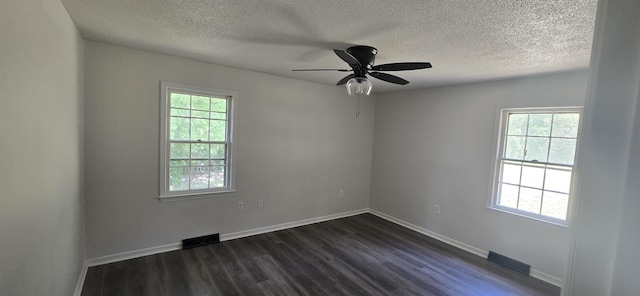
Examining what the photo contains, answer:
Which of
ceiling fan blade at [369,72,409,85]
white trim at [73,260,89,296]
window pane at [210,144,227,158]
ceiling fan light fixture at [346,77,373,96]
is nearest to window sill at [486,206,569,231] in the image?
ceiling fan blade at [369,72,409,85]

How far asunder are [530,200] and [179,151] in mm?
4293

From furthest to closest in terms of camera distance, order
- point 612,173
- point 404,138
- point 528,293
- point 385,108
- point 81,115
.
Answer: point 385,108
point 404,138
point 528,293
point 81,115
point 612,173

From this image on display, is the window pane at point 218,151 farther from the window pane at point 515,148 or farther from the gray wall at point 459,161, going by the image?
the window pane at point 515,148

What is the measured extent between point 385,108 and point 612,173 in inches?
187

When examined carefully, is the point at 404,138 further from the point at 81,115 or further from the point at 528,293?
the point at 81,115

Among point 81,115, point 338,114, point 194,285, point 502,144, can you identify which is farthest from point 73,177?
point 502,144

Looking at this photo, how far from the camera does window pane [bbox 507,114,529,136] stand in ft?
11.1

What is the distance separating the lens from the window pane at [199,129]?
3.43 meters

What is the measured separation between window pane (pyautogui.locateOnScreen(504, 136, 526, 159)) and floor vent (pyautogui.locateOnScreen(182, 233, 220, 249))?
3.91 metres

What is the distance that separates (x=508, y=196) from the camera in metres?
3.51

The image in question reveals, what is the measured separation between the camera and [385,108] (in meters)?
5.00

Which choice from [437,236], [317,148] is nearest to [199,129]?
[317,148]

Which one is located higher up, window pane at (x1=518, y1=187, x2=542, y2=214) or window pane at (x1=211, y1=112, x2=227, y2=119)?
window pane at (x1=211, y1=112, x2=227, y2=119)

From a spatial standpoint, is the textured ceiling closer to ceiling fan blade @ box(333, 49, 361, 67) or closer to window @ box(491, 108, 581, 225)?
ceiling fan blade @ box(333, 49, 361, 67)
